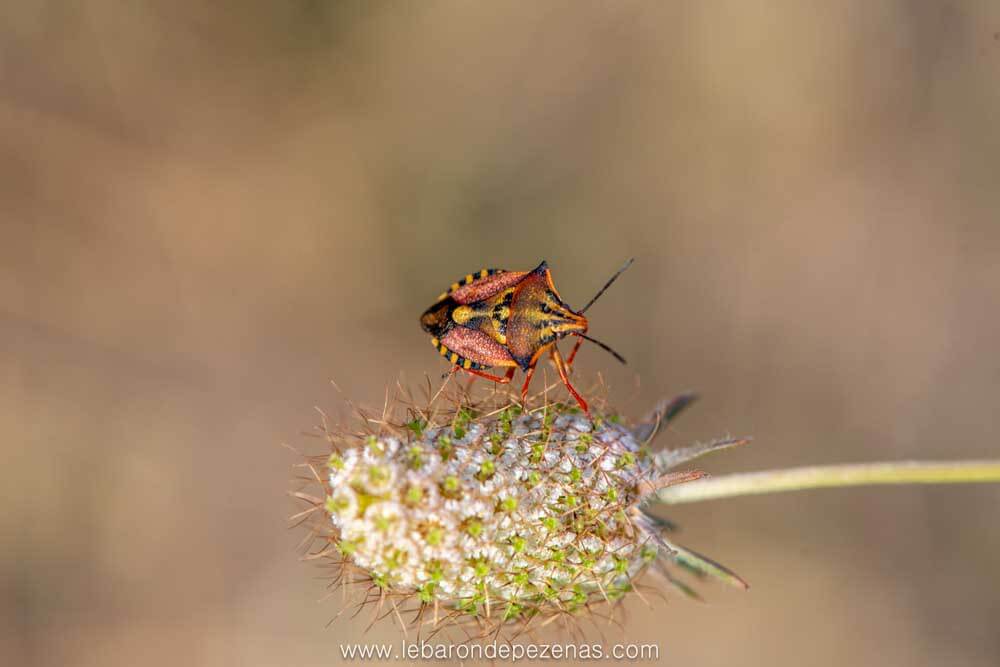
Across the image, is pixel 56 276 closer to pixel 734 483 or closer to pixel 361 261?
pixel 361 261

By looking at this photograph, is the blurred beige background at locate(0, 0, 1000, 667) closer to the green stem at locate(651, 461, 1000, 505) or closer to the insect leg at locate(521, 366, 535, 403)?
the insect leg at locate(521, 366, 535, 403)

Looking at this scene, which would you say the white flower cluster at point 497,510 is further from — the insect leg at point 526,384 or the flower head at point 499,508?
the insect leg at point 526,384

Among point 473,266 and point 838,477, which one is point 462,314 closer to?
point 838,477

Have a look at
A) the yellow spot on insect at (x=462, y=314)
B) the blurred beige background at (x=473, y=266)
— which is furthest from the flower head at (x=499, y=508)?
the blurred beige background at (x=473, y=266)

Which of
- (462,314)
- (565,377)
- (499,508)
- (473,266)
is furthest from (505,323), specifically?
(473,266)

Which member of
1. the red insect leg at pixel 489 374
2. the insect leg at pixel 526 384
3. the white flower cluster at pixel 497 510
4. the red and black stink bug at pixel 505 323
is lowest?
the white flower cluster at pixel 497 510

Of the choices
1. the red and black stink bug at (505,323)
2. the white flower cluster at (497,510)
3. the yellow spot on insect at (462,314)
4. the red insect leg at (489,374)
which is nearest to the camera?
the white flower cluster at (497,510)
